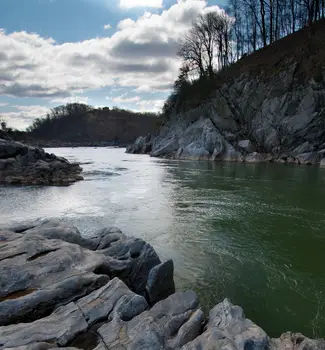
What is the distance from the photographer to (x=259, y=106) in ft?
162

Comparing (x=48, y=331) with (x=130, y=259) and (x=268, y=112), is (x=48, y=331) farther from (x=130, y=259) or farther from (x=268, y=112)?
(x=268, y=112)

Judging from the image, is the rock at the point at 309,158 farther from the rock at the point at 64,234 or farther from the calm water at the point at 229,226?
the rock at the point at 64,234

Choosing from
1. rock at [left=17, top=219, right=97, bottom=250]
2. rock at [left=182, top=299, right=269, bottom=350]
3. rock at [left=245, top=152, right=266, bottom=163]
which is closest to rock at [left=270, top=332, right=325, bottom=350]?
rock at [left=182, top=299, right=269, bottom=350]

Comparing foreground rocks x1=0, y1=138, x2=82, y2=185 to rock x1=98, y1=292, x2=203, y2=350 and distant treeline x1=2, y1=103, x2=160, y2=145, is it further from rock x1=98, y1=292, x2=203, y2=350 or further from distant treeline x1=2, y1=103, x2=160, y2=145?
distant treeline x1=2, y1=103, x2=160, y2=145

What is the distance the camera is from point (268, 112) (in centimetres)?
4744

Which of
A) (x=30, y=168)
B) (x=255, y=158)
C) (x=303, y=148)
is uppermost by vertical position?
(x=303, y=148)

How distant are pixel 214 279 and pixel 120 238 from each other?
308 cm

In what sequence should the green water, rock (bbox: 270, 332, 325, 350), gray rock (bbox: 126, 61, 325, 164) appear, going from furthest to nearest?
gray rock (bbox: 126, 61, 325, 164)
the green water
rock (bbox: 270, 332, 325, 350)

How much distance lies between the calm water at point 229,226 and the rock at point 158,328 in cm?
201

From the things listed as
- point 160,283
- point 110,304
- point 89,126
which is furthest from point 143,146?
point 89,126

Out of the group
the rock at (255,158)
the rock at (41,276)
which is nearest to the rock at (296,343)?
the rock at (41,276)

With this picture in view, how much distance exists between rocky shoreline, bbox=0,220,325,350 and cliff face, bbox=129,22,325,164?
122 feet

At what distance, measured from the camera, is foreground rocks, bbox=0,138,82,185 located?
2800 cm

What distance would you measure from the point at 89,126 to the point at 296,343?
180m
